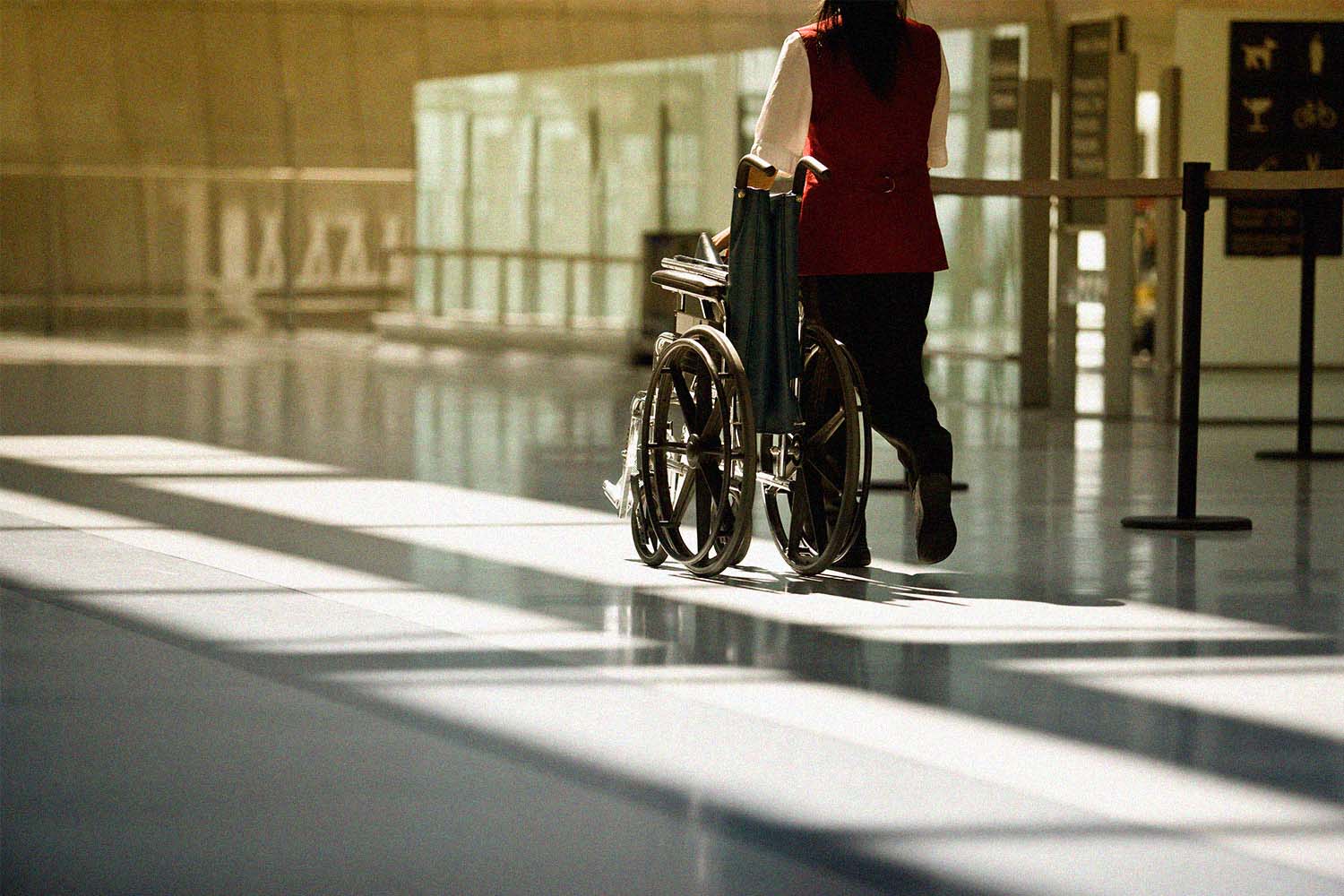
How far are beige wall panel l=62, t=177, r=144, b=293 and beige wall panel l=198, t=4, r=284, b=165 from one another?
1346 millimetres

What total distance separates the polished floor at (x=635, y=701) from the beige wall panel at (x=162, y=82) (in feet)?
60.6

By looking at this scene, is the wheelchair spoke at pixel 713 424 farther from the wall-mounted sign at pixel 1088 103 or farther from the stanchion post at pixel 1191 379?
the wall-mounted sign at pixel 1088 103

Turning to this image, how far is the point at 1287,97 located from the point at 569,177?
10318 millimetres

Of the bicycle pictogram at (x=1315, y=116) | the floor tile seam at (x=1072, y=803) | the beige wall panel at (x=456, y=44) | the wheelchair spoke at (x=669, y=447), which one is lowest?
the floor tile seam at (x=1072, y=803)

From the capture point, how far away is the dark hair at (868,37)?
484 centimetres

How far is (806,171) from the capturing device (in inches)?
191

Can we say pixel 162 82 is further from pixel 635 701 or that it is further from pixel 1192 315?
pixel 635 701

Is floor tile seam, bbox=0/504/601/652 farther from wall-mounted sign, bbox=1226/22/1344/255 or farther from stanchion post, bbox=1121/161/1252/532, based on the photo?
wall-mounted sign, bbox=1226/22/1344/255

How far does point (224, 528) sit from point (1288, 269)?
10465 millimetres

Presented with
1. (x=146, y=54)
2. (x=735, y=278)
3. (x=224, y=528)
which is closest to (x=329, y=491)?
(x=224, y=528)

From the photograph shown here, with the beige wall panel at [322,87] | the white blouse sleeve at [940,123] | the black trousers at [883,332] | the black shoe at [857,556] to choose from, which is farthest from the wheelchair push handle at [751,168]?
the beige wall panel at [322,87]

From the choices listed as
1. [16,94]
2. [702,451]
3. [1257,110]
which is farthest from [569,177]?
[702,451]

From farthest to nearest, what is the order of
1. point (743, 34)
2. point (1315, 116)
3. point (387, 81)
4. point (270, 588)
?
point (387, 81) < point (743, 34) < point (1315, 116) < point (270, 588)

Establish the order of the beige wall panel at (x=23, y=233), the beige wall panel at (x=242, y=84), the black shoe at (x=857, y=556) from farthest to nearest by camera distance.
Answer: the beige wall panel at (x=242, y=84) → the beige wall panel at (x=23, y=233) → the black shoe at (x=857, y=556)
